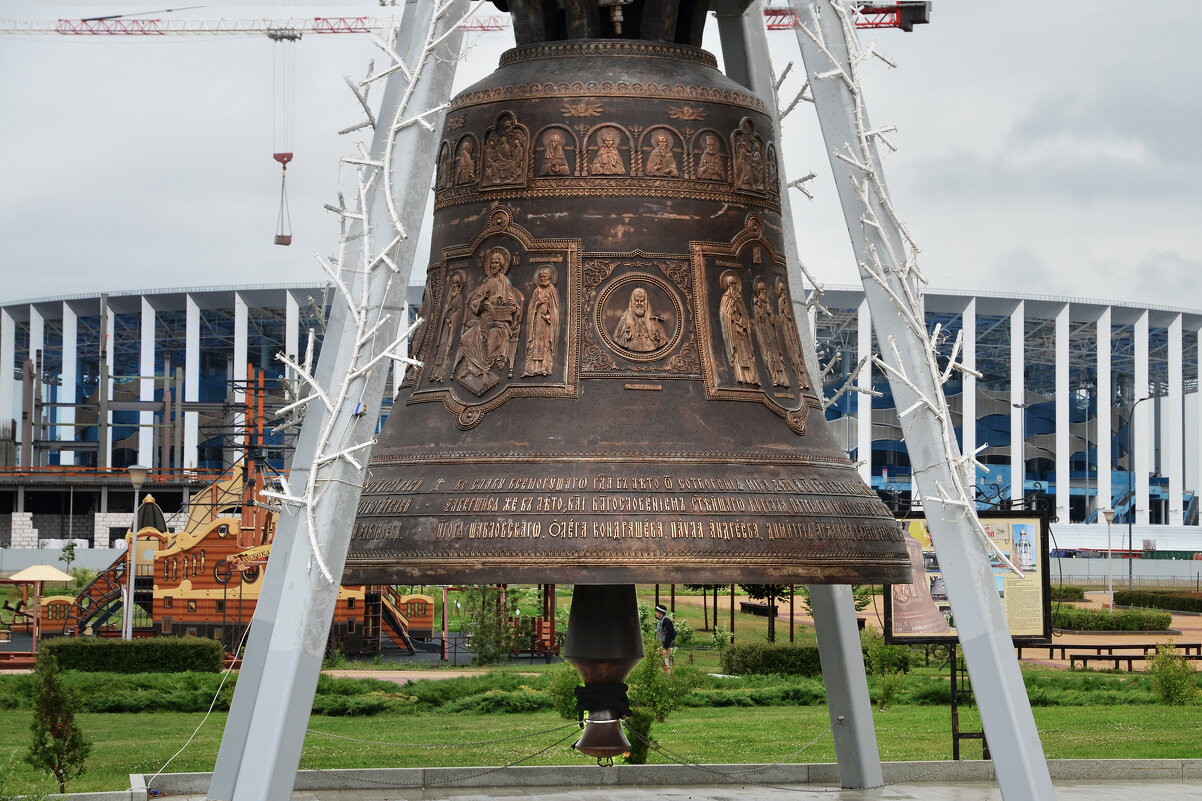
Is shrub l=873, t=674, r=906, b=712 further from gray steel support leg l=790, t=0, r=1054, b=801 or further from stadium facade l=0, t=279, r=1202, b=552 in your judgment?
stadium facade l=0, t=279, r=1202, b=552

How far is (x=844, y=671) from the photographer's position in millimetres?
9094

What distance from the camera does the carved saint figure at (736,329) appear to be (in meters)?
6.95

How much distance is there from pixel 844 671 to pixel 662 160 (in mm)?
3565

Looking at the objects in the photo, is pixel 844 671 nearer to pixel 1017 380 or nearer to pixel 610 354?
pixel 610 354

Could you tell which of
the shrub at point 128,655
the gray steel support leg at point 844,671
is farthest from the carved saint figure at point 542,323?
the shrub at point 128,655

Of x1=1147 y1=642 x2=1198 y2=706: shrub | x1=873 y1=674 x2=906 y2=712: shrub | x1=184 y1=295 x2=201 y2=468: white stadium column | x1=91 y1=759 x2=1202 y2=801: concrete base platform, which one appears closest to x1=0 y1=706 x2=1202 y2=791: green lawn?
x1=873 y1=674 x2=906 y2=712: shrub

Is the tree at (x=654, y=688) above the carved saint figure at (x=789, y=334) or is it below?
below

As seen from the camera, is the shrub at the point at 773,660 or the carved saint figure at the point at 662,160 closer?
the carved saint figure at the point at 662,160

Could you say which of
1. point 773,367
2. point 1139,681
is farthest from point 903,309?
point 1139,681

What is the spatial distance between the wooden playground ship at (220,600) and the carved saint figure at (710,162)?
25.5 metres

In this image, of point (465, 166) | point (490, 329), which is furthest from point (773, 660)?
point (490, 329)

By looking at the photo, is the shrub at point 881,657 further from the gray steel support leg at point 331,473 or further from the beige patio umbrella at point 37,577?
the gray steel support leg at point 331,473

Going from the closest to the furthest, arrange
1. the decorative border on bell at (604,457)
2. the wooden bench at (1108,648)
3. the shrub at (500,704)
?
the decorative border on bell at (604,457), the shrub at (500,704), the wooden bench at (1108,648)

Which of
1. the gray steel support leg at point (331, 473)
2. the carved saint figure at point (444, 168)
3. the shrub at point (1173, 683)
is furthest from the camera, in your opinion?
the shrub at point (1173, 683)
